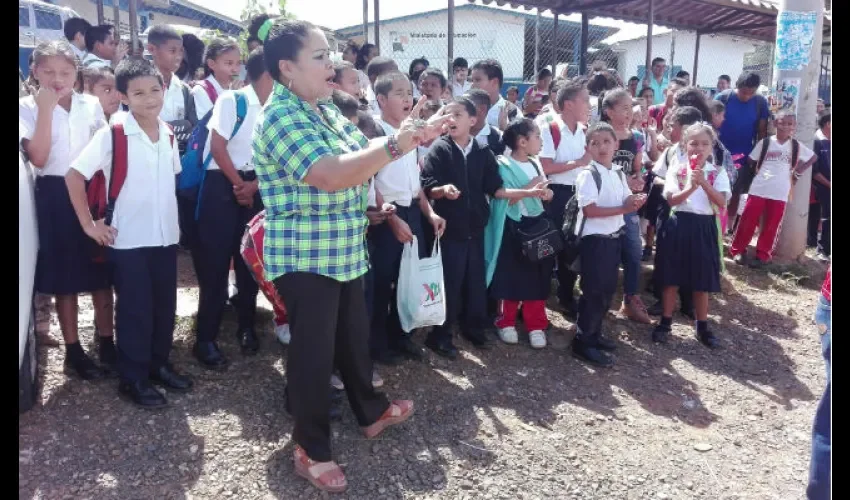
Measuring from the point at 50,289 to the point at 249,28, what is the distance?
176cm

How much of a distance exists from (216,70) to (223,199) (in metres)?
1.14

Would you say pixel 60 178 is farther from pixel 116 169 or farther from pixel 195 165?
pixel 195 165

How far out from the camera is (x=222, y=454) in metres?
3.03

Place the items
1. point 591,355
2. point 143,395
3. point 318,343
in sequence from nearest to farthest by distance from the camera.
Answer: point 318,343 → point 143,395 → point 591,355

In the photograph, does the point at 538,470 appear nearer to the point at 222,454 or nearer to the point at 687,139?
the point at 222,454

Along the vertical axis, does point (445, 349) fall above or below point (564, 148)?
below

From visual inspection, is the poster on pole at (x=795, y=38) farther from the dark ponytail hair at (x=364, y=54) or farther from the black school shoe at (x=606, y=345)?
the dark ponytail hair at (x=364, y=54)

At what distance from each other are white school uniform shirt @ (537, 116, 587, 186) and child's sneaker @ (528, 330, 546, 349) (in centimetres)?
110

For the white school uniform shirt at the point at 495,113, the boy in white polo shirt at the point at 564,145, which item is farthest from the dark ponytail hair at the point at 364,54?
the boy in white polo shirt at the point at 564,145

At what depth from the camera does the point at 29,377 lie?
320 centimetres

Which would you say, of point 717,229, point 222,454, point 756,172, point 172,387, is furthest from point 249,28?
point 756,172

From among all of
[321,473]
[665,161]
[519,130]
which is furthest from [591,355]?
[321,473]

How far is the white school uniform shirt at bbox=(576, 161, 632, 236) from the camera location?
4172 millimetres

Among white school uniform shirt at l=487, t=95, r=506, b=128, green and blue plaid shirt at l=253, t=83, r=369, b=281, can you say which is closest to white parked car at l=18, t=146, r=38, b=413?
green and blue plaid shirt at l=253, t=83, r=369, b=281
